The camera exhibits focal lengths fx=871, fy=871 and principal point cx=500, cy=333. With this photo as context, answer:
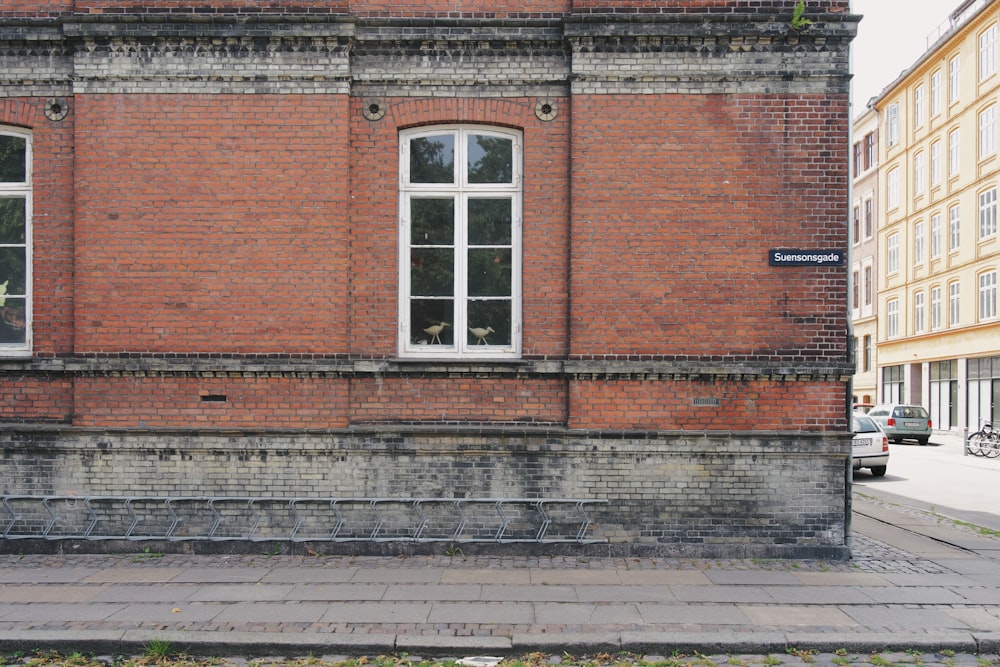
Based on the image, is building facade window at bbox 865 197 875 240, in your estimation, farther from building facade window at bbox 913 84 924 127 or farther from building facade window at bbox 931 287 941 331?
building facade window at bbox 931 287 941 331

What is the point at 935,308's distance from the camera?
44.4 metres

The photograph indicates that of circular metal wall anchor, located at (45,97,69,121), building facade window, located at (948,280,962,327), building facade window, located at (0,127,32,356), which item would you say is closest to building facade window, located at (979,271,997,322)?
building facade window, located at (948,280,962,327)

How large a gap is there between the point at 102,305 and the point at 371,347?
3.08m

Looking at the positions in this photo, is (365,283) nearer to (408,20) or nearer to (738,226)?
(408,20)

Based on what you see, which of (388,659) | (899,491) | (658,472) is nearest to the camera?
(388,659)

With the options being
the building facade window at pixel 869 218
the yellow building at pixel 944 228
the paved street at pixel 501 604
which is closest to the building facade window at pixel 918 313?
the yellow building at pixel 944 228

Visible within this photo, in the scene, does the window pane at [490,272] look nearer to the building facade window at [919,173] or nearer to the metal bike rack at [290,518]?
the metal bike rack at [290,518]

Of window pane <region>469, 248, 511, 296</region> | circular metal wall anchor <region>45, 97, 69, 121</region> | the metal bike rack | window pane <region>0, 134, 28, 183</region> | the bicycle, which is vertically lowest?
the bicycle

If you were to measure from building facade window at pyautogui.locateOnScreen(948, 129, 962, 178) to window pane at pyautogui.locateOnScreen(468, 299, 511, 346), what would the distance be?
39075 millimetres

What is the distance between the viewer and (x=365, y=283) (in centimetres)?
1002

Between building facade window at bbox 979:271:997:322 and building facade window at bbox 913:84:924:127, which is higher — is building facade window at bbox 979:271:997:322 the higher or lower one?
the lower one

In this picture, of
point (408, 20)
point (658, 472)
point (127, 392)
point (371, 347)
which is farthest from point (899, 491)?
point (127, 392)

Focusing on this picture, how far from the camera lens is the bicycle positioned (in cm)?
2775

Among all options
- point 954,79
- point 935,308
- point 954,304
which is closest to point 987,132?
point 954,79
